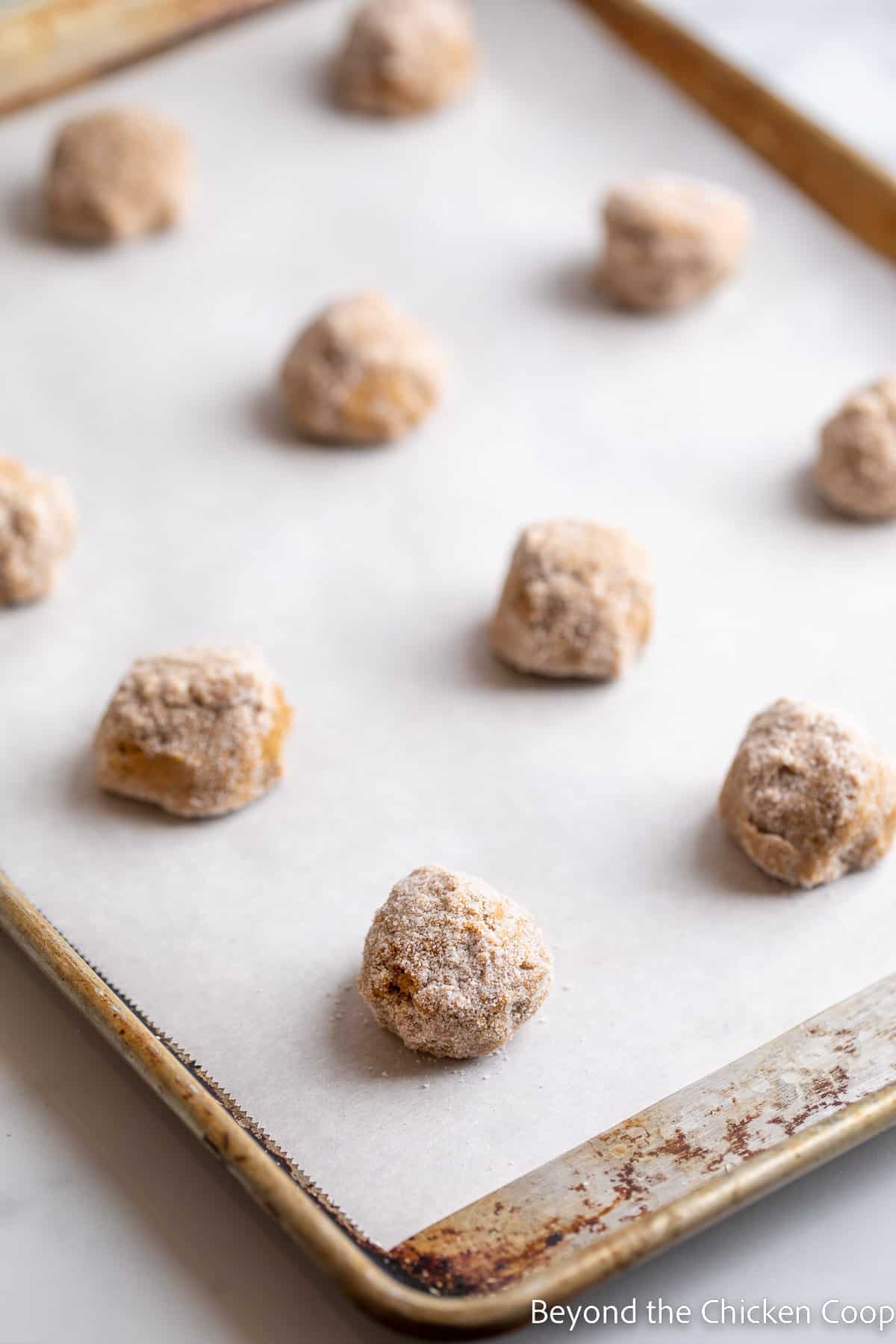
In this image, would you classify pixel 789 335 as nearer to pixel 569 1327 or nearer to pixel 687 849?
pixel 687 849

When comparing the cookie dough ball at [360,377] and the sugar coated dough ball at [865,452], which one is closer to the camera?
the sugar coated dough ball at [865,452]

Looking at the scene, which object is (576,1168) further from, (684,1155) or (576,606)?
(576,606)

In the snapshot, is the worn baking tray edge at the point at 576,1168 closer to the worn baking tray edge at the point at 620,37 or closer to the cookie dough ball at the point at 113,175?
the cookie dough ball at the point at 113,175

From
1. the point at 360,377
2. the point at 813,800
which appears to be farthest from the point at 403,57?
the point at 813,800

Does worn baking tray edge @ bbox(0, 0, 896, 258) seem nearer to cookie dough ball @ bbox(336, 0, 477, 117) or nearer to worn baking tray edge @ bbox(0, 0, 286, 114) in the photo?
worn baking tray edge @ bbox(0, 0, 286, 114)

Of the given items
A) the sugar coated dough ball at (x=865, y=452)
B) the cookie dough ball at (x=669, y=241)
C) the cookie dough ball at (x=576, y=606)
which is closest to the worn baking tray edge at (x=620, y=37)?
the cookie dough ball at (x=669, y=241)

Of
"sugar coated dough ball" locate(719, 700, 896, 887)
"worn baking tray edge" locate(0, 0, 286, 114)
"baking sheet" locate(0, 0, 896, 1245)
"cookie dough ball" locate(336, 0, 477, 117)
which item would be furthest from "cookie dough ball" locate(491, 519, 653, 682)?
"worn baking tray edge" locate(0, 0, 286, 114)
